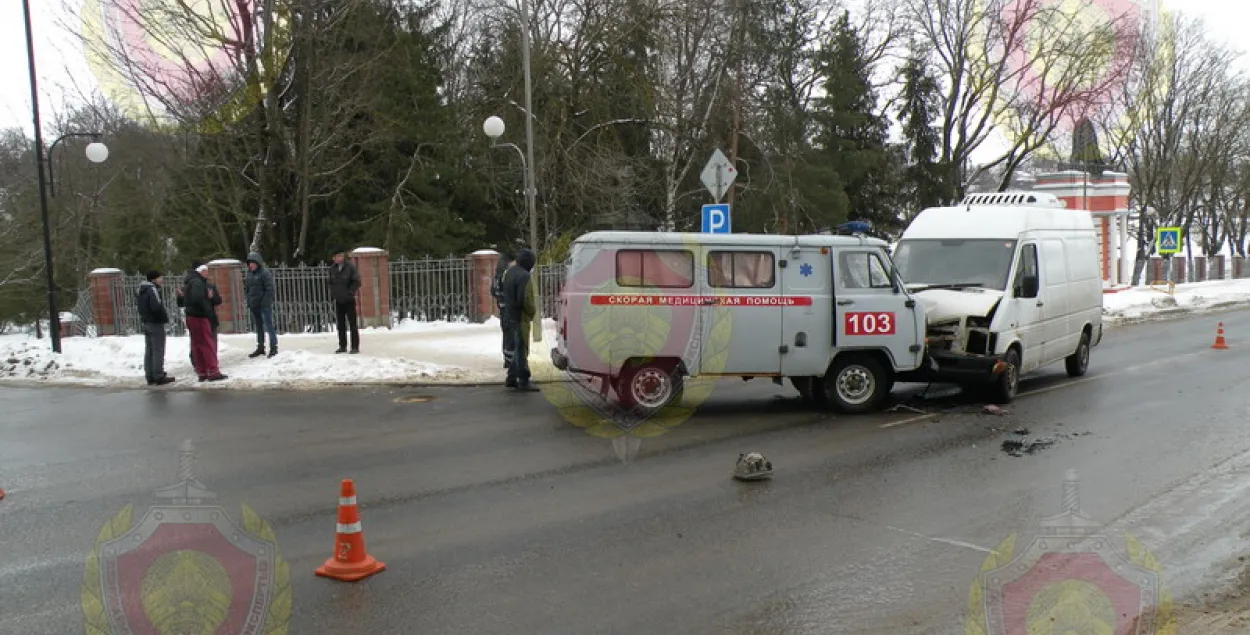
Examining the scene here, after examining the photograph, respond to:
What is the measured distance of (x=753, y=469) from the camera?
808cm

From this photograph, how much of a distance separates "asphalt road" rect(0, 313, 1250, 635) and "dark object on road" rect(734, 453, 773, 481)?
11 centimetres

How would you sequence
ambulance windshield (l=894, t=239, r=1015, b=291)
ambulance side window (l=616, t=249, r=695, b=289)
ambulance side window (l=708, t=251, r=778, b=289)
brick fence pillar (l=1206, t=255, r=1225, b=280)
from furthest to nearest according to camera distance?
brick fence pillar (l=1206, t=255, r=1225, b=280)
ambulance windshield (l=894, t=239, r=1015, b=291)
ambulance side window (l=708, t=251, r=778, b=289)
ambulance side window (l=616, t=249, r=695, b=289)

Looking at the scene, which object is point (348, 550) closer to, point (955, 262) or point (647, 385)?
point (647, 385)

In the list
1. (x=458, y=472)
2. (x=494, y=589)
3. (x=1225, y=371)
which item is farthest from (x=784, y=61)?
(x=494, y=589)

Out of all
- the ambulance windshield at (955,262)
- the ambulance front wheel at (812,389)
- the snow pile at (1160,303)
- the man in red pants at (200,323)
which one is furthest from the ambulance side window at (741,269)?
the snow pile at (1160,303)

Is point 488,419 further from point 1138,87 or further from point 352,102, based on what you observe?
point 1138,87

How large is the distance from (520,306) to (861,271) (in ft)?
15.4

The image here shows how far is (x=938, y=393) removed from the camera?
12.9 metres

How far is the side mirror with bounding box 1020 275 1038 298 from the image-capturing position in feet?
39.6

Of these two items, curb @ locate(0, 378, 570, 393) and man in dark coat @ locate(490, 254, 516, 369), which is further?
curb @ locate(0, 378, 570, 393)

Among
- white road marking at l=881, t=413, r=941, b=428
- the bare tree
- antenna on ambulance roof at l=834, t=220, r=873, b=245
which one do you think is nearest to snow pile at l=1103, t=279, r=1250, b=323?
the bare tree

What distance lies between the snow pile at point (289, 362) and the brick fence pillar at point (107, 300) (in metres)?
4.47

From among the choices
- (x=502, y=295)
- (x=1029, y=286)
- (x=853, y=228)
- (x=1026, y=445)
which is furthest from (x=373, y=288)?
(x=1026, y=445)

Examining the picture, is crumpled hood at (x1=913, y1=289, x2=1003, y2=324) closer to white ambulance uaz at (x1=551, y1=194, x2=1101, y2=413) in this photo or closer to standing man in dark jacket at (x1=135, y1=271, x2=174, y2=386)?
white ambulance uaz at (x1=551, y1=194, x2=1101, y2=413)
